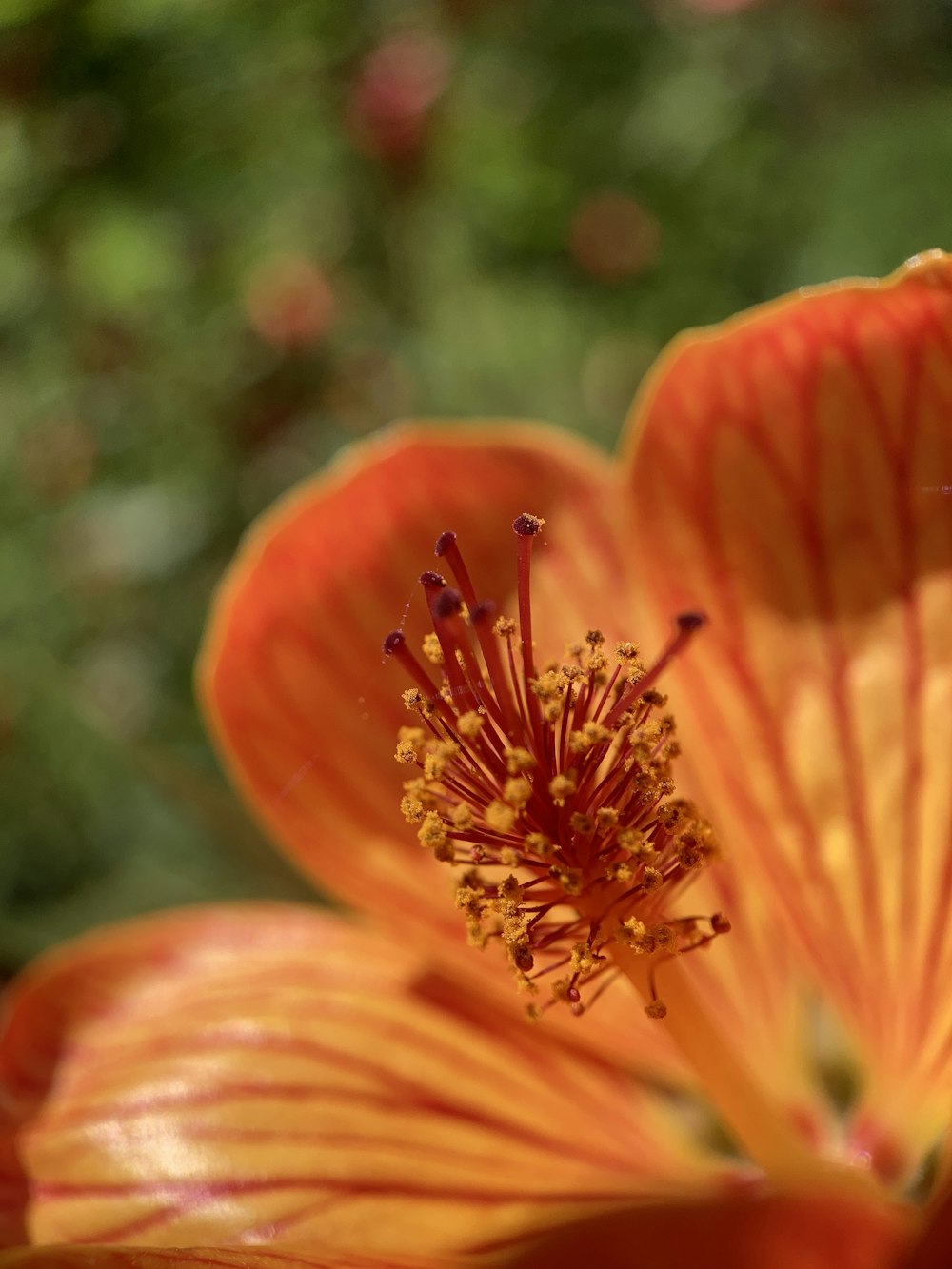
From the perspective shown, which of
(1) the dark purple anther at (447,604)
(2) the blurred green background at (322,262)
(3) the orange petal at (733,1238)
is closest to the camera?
(3) the orange petal at (733,1238)

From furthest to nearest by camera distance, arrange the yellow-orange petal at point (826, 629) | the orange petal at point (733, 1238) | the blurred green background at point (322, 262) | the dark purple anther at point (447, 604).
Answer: the blurred green background at point (322, 262) → the yellow-orange petal at point (826, 629) → the dark purple anther at point (447, 604) → the orange petal at point (733, 1238)

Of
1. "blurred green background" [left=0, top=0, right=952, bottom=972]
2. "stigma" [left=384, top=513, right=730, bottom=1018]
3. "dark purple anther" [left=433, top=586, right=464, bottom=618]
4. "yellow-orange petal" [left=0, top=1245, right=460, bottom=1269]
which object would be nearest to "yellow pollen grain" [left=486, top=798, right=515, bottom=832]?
"stigma" [left=384, top=513, right=730, bottom=1018]

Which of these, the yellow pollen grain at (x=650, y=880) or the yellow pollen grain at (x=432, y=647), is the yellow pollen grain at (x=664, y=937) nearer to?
the yellow pollen grain at (x=650, y=880)

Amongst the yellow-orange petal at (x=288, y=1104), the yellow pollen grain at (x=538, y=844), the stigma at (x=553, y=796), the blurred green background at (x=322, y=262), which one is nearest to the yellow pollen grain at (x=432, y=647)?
the stigma at (x=553, y=796)

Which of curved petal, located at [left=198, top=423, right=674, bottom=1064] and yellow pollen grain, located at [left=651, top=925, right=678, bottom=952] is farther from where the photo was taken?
curved petal, located at [left=198, top=423, right=674, bottom=1064]

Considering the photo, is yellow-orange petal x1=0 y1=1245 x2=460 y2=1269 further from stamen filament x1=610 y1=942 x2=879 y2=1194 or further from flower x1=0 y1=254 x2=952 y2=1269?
stamen filament x1=610 y1=942 x2=879 y2=1194

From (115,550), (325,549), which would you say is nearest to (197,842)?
(325,549)

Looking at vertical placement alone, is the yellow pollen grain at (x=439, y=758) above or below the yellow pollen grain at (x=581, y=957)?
above

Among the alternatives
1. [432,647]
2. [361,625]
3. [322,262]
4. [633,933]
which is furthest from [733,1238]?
[322,262]
